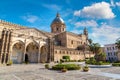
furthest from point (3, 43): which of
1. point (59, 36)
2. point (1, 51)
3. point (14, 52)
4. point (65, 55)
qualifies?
point (59, 36)

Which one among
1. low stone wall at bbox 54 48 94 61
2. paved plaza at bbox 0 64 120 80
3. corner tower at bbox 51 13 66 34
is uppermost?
corner tower at bbox 51 13 66 34

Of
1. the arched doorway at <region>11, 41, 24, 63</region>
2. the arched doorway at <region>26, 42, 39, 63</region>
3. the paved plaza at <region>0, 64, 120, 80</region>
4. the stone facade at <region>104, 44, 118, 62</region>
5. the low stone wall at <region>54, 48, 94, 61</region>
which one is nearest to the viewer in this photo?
the paved plaza at <region>0, 64, 120, 80</region>

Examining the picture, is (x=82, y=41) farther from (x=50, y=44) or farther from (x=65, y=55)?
(x=50, y=44)

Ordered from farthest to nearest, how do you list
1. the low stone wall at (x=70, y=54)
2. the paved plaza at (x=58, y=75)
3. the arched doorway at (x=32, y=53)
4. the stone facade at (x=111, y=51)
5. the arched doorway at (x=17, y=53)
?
the stone facade at (x=111, y=51) → the low stone wall at (x=70, y=54) → the arched doorway at (x=32, y=53) → the arched doorway at (x=17, y=53) → the paved plaza at (x=58, y=75)

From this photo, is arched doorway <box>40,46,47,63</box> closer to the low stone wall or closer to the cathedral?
the cathedral

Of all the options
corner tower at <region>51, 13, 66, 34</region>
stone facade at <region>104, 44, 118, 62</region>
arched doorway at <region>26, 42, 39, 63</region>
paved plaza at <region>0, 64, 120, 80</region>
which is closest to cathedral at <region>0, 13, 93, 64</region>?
arched doorway at <region>26, 42, 39, 63</region>

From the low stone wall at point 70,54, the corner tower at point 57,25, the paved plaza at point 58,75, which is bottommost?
the paved plaza at point 58,75

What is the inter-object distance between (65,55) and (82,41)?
23.9m

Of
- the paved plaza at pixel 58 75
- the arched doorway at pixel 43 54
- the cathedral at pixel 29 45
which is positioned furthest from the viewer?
the arched doorway at pixel 43 54

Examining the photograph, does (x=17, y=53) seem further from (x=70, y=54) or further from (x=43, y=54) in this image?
(x=70, y=54)

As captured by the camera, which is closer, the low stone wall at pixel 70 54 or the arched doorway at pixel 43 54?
the arched doorway at pixel 43 54

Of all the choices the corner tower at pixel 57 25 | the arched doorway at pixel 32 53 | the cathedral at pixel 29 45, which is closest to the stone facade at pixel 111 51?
the cathedral at pixel 29 45

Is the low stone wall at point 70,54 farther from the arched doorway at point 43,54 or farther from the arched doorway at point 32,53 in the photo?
the arched doorway at point 32,53

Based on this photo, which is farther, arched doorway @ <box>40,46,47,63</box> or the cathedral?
arched doorway @ <box>40,46,47,63</box>
